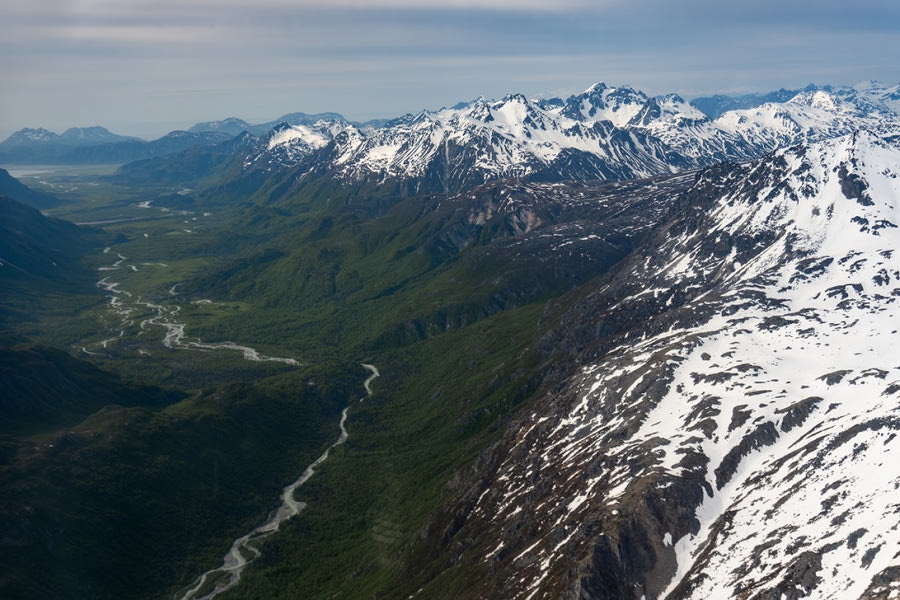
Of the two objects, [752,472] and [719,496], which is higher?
[752,472]

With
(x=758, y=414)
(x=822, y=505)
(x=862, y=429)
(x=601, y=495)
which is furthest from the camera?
(x=758, y=414)

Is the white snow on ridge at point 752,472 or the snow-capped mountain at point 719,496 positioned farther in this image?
the snow-capped mountain at point 719,496

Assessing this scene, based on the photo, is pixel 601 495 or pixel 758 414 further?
pixel 758 414

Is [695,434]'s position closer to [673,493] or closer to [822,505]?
[673,493]

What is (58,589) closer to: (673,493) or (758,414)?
(673,493)

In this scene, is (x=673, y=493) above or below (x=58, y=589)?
above

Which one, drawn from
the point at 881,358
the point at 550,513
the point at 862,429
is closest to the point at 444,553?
the point at 550,513

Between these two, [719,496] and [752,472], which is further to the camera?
[752,472]

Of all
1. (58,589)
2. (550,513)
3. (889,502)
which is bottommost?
(58,589)

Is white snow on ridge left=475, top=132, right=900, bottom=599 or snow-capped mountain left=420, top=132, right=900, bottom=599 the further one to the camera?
snow-capped mountain left=420, top=132, right=900, bottom=599

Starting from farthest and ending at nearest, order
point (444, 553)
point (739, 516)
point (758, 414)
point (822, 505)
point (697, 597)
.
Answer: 1. point (444, 553)
2. point (758, 414)
3. point (739, 516)
4. point (822, 505)
5. point (697, 597)
